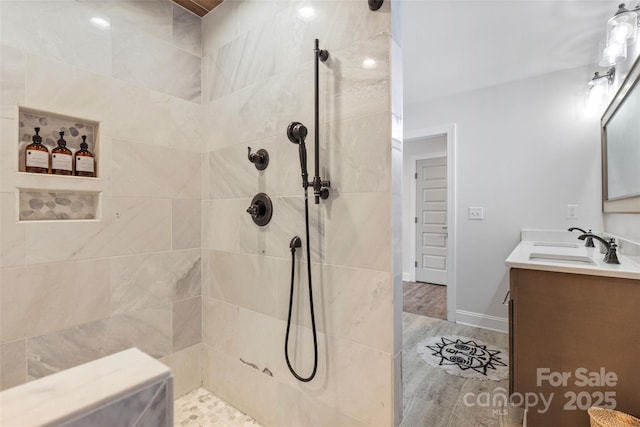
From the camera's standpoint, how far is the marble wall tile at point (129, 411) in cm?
48

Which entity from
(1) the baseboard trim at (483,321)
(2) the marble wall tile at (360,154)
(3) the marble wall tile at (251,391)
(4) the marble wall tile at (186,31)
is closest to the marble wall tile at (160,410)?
(2) the marble wall tile at (360,154)

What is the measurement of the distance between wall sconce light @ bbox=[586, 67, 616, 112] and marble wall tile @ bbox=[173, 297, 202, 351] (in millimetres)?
3345

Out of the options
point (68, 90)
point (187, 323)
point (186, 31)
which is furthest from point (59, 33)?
point (187, 323)

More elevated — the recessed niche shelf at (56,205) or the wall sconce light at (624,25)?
the wall sconce light at (624,25)

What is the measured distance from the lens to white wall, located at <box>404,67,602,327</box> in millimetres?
2666

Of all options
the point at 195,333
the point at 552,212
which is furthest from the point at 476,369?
the point at 195,333

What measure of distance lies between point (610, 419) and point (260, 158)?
1976 mm

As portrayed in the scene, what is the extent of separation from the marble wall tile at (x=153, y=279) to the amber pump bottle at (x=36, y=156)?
0.53 metres

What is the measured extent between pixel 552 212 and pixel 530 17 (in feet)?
5.52

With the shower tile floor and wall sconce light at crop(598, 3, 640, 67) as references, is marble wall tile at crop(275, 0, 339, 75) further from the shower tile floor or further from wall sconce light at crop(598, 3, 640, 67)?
the shower tile floor

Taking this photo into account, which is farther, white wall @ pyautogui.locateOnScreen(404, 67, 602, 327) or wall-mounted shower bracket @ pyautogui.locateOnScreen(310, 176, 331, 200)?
white wall @ pyautogui.locateOnScreen(404, 67, 602, 327)

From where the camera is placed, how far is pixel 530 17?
204cm

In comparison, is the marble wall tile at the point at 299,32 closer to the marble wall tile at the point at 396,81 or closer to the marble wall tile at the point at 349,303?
the marble wall tile at the point at 396,81

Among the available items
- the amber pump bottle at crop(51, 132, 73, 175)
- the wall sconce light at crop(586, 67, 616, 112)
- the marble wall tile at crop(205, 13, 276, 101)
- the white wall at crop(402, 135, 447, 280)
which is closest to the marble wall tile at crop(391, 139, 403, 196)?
the marble wall tile at crop(205, 13, 276, 101)
